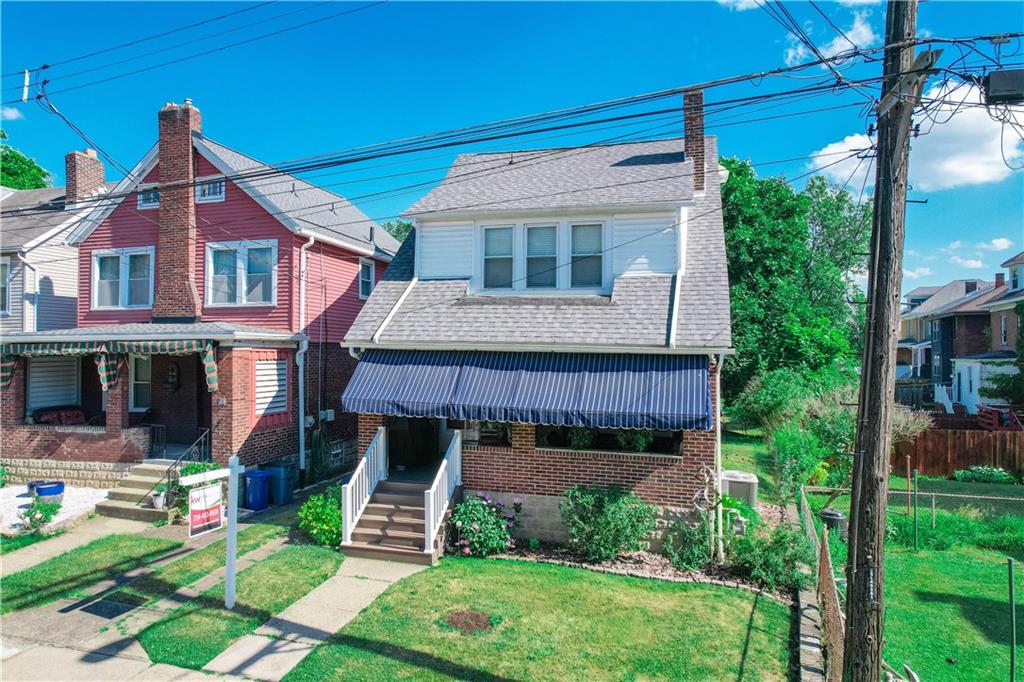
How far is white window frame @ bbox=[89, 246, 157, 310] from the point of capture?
18656mm

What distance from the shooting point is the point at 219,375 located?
14.8 meters

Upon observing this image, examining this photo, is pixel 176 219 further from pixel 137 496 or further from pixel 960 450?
pixel 960 450

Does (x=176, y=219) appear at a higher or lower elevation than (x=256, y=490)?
higher

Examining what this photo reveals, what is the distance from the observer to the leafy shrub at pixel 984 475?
1938cm

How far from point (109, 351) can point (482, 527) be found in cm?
1099

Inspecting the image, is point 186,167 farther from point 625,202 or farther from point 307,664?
point 307,664

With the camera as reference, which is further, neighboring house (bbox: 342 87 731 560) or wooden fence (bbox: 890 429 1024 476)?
wooden fence (bbox: 890 429 1024 476)

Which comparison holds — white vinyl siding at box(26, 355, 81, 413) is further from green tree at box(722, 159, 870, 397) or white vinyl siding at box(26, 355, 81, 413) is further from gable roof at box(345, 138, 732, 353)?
green tree at box(722, 159, 870, 397)

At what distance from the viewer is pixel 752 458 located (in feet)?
68.0

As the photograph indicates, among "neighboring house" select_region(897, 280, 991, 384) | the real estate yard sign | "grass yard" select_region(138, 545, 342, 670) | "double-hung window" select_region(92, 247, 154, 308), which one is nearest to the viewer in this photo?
"grass yard" select_region(138, 545, 342, 670)

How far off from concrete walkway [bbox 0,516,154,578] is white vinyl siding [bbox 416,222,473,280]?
8.59 m

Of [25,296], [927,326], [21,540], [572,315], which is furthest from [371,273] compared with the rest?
[927,326]

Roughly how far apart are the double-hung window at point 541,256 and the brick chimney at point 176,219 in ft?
35.0

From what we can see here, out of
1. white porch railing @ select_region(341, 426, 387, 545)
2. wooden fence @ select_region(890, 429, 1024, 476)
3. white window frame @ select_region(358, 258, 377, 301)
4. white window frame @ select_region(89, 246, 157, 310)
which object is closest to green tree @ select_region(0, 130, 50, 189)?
white window frame @ select_region(89, 246, 157, 310)
